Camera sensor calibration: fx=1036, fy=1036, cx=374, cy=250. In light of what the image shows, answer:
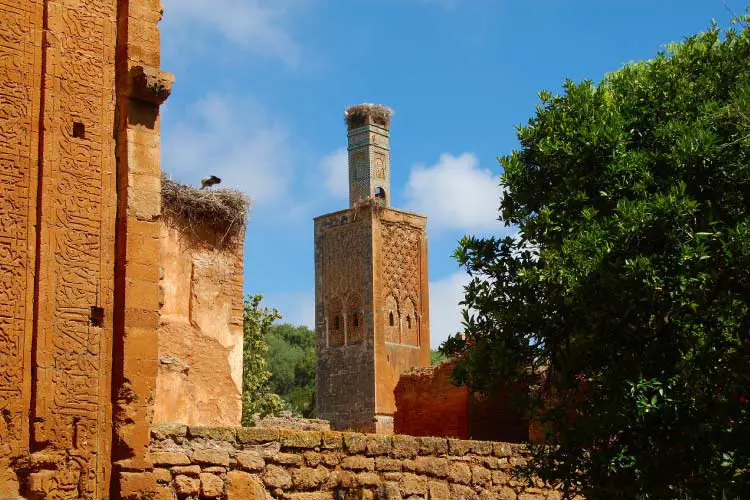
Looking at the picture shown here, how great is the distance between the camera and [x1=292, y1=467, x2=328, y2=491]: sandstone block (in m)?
A: 7.97

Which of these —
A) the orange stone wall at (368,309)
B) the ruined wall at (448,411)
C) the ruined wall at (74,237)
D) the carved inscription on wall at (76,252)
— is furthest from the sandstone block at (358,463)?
the orange stone wall at (368,309)

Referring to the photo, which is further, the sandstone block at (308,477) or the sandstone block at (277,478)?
the sandstone block at (308,477)

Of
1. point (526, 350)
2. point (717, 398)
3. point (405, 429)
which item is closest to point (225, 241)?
point (405, 429)

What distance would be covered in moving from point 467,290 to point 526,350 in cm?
75

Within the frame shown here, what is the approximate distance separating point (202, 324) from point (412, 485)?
417 centimetres

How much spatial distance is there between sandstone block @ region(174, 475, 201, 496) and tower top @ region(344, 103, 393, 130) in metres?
35.7

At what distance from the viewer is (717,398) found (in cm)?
744

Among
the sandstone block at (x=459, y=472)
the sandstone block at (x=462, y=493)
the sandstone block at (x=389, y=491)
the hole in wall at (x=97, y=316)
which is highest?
the hole in wall at (x=97, y=316)

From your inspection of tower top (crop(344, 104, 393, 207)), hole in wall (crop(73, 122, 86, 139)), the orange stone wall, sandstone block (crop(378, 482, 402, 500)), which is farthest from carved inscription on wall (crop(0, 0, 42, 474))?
tower top (crop(344, 104, 393, 207))

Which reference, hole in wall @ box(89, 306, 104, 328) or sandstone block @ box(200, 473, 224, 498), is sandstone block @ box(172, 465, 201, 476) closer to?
sandstone block @ box(200, 473, 224, 498)

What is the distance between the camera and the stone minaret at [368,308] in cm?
3616

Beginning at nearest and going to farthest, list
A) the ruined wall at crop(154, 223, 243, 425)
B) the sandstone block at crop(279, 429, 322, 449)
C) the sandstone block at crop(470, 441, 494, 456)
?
the sandstone block at crop(279, 429, 322, 449)
the sandstone block at crop(470, 441, 494, 456)
the ruined wall at crop(154, 223, 243, 425)

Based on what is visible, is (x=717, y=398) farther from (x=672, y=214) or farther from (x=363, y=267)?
(x=363, y=267)

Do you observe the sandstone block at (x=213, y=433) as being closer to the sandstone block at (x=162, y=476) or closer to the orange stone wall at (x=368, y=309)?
the sandstone block at (x=162, y=476)
